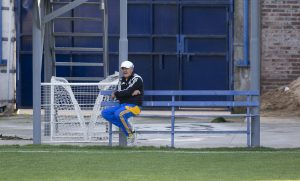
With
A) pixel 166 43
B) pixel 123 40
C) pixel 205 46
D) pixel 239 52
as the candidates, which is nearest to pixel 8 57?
pixel 166 43

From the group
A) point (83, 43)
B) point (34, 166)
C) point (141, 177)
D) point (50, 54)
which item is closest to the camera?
point (141, 177)

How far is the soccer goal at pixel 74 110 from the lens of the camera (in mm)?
18562

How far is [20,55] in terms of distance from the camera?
28359 millimetres

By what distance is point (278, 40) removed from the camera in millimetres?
26609

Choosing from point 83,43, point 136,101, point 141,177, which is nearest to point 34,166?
point 141,177

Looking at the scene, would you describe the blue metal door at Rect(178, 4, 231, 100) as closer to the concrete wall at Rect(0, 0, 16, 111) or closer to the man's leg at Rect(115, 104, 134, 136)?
the concrete wall at Rect(0, 0, 16, 111)

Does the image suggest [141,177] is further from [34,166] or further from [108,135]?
[108,135]

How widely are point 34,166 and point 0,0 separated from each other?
40.2 ft

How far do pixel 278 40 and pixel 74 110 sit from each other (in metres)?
9.35

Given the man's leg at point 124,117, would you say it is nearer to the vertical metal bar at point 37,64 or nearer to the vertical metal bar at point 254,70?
the vertical metal bar at point 37,64

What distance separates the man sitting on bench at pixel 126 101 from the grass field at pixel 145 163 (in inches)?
21.7

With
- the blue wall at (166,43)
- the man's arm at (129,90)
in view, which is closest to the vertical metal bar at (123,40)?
the man's arm at (129,90)

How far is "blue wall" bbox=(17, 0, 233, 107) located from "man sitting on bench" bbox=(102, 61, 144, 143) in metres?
10.4

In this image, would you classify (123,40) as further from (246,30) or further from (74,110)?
(246,30)
